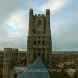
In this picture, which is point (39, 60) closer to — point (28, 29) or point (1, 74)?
point (28, 29)

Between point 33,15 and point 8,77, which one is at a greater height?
point 33,15

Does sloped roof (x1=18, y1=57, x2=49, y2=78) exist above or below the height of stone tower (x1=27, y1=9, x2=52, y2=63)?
below

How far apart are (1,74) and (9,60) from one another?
387 centimetres

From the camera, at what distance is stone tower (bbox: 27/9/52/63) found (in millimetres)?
44281

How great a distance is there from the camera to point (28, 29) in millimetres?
46312

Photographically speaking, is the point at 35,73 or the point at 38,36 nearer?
the point at 35,73

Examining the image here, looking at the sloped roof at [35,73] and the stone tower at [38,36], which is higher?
the stone tower at [38,36]

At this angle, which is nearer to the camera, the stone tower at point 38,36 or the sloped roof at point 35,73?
the sloped roof at point 35,73

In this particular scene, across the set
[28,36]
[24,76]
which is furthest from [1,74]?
[24,76]

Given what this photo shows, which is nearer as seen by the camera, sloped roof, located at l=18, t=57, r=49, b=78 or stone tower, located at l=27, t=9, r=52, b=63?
sloped roof, located at l=18, t=57, r=49, b=78

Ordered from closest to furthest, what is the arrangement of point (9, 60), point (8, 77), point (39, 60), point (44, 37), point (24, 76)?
point (24, 76) → point (39, 60) → point (44, 37) → point (8, 77) → point (9, 60)

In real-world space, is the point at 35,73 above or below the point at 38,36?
below

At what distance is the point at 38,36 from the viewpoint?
4475cm

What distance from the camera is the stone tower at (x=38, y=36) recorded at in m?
44.3
